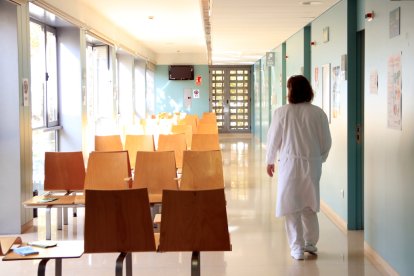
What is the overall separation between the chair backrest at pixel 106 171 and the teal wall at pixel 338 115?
2.87 metres

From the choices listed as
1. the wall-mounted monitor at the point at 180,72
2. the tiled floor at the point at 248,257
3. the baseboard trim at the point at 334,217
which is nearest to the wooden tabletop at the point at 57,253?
the tiled floor at the point at 248,257

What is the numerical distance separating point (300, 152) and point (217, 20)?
5.13 metres

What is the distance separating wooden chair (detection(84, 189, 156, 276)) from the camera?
160 inches

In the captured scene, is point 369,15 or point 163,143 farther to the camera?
point 163,143

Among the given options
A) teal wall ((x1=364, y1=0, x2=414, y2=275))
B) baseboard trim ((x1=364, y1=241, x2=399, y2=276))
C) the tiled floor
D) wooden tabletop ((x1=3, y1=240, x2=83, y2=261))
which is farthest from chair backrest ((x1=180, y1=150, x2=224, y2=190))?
wooden tabletop ((x1=3, y1=240, x2=83, y2=261))

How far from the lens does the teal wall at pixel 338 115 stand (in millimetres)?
7914

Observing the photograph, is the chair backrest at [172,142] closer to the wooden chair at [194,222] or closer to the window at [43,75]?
the window at [43,75]

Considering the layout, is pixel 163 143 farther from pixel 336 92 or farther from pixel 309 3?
pixel 309 3

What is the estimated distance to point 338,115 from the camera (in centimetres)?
828

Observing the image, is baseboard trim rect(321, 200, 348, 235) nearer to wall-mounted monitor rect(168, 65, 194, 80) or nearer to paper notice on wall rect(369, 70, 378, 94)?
paper notice on wall rect(369, 70, 378, 94)

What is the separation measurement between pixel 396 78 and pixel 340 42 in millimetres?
2826

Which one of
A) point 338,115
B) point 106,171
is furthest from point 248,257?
point 338,115

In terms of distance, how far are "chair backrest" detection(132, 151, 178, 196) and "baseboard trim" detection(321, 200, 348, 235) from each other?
2379 mm

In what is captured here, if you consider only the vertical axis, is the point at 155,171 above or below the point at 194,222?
above
